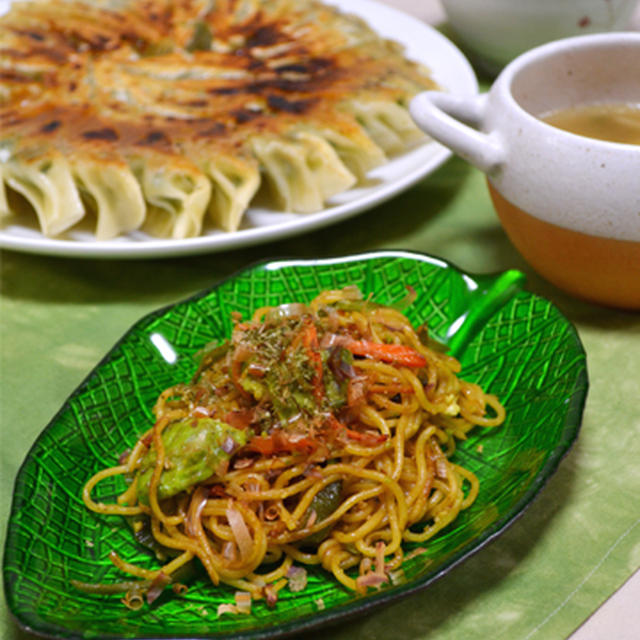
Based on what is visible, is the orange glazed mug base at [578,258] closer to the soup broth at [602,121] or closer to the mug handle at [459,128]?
the mug handle at [459,128]

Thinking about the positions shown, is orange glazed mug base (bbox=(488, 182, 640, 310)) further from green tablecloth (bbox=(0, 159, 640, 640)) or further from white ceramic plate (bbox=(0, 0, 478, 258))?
white ceramic plate (bbox=(0, 0, 478, 258))

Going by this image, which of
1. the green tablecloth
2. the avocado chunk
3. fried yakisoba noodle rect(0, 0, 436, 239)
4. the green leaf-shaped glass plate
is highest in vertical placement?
fried yakisoba noodle rect(0, 0, 436, 239)

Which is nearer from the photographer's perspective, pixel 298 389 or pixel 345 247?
pixel 298 389

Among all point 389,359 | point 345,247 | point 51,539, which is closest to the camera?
point 51,539

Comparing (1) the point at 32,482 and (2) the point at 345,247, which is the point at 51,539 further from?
(2) the point at 345,247

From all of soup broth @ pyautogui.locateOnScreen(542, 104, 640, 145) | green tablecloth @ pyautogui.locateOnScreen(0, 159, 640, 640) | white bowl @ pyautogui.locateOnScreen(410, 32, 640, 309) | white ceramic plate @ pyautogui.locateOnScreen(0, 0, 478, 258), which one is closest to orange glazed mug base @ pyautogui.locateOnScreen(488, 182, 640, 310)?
white bowl @ pyautogui.locateOnScreen(410, 32, 640, 309)

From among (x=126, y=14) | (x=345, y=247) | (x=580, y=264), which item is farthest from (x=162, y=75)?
(x=580, y=264)

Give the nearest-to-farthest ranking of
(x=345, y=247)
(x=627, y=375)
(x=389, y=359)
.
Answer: (x=389, y=359) → (x=627, y=375) → (x=345, y=247)

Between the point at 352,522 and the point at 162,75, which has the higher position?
the point at 162,75
